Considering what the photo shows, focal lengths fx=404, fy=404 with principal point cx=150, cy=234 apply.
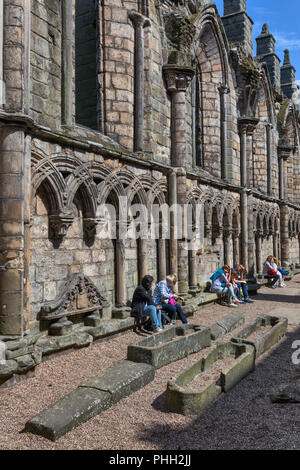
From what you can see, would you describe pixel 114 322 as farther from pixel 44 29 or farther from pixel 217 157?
pixel 217 157

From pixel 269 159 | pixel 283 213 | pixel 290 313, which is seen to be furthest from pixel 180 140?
pixel 283 213

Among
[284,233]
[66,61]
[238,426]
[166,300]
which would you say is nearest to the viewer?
[238,426]

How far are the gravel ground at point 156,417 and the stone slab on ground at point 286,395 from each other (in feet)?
0.24

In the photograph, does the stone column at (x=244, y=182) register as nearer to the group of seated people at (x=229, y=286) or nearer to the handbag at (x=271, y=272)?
the handbag at (x=271, y=272)

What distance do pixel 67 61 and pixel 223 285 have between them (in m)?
6.34

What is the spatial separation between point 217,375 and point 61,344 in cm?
210

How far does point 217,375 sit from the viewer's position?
481 centimetres

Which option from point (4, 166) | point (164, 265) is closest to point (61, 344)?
point (4, 166)

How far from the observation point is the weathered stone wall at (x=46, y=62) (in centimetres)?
560

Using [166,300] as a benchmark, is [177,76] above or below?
above

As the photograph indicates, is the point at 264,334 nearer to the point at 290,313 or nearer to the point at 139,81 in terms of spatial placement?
the point at 290,313

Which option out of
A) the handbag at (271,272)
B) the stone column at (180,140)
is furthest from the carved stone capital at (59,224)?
the handbag at (271,272)

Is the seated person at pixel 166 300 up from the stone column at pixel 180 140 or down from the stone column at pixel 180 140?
down

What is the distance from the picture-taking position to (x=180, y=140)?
29.5 ft
